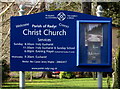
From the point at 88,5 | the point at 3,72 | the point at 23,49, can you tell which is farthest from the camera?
the point at 88,5

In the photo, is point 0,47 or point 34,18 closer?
point 34,18

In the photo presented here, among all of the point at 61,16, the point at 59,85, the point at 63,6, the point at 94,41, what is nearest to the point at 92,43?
the point at 94,41

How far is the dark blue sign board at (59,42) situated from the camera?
9.50m

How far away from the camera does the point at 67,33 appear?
31.4ft

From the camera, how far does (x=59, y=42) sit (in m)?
9.52

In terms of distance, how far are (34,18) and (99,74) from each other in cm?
220

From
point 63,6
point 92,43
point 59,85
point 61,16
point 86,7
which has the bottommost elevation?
point 59,85

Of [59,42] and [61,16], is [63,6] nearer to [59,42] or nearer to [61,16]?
[61,16]

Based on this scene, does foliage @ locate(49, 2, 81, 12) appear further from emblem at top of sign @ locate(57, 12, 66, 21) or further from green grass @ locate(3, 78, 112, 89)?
emblem at top of sign @ locate(57, 12, 66, 21)

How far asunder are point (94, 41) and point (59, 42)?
2.90 feet

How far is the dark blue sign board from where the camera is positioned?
31.2 ft

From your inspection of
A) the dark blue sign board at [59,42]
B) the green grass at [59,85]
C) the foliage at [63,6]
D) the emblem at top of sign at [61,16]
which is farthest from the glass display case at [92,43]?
the foliage at [63,6]

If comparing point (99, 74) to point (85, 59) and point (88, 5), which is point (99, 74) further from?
point (88, 5)

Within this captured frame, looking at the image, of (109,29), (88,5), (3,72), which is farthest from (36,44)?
(88,5)
